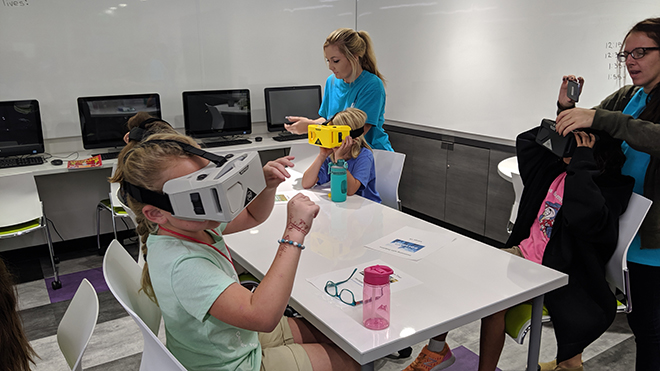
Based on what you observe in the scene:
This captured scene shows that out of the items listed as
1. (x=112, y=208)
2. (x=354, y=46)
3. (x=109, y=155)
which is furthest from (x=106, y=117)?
(x=354, y=46)

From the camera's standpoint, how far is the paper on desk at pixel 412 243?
1875 mm

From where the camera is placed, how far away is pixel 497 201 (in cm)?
370

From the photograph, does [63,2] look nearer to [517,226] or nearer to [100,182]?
[100,182]

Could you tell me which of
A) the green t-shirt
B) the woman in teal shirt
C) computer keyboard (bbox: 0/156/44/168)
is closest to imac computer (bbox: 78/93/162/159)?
computer keyboard (bbox: 0/156/44/168)

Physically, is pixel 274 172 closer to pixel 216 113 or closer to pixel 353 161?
pixel 353 161

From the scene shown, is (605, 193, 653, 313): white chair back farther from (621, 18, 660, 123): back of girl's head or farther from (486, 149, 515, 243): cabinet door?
(486, 149, 515, 243): cabinet door

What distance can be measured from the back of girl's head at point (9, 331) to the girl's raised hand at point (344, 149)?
1734 millimetres

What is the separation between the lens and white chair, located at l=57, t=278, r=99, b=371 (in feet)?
4.18

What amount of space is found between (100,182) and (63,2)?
1.42m

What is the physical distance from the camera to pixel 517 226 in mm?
2115

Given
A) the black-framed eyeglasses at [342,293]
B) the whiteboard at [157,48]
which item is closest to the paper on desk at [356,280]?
the black-framed eyeglasses at [342,293]

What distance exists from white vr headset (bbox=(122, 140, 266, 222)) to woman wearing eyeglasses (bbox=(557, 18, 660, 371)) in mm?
1236

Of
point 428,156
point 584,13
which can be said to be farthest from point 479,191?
point 584,13

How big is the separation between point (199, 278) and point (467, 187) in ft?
10.3
